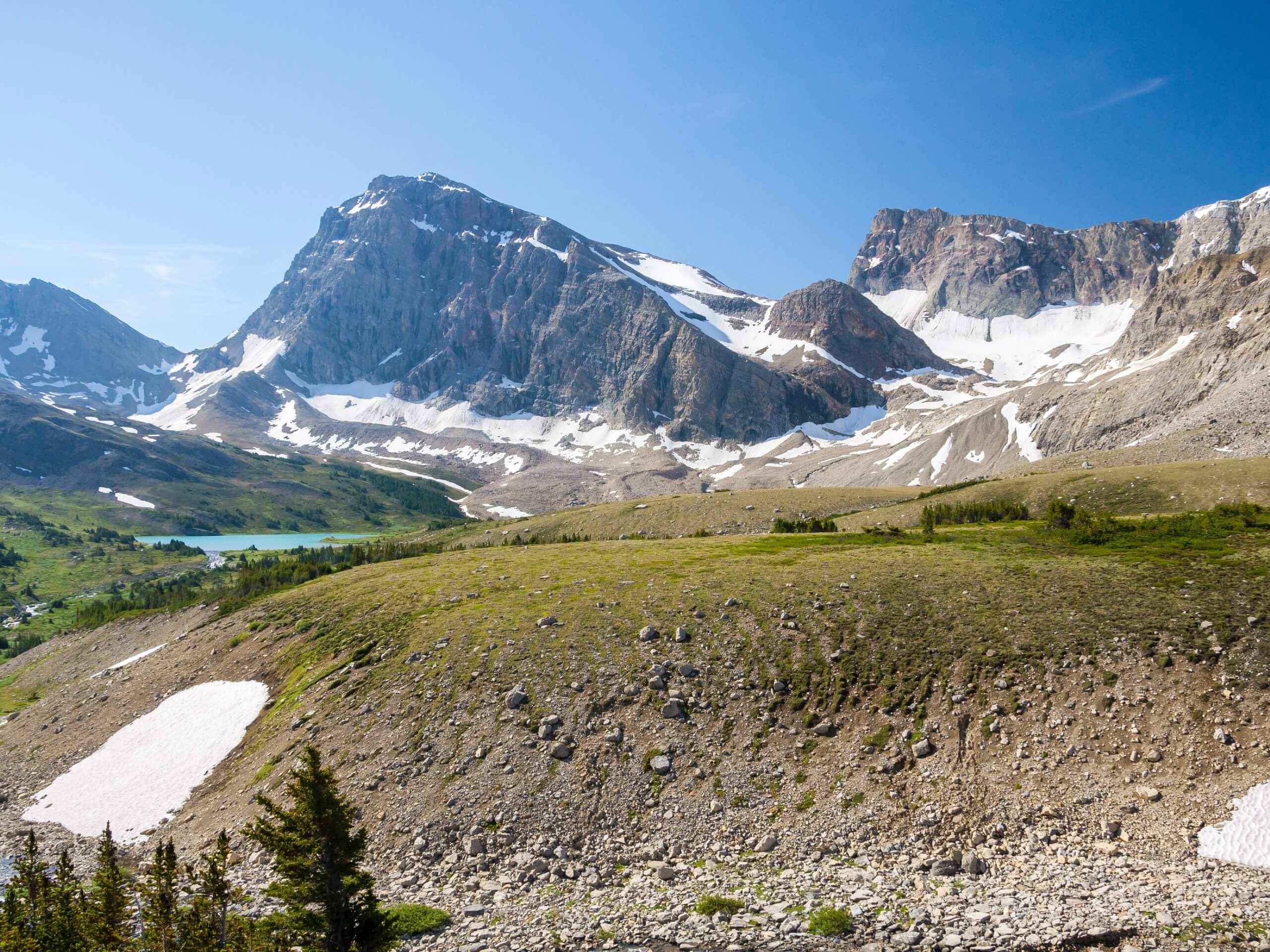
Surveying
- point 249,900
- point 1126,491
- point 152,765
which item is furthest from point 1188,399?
point 152,765

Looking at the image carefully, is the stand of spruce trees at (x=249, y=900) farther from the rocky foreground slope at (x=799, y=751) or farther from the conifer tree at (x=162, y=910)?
the rocky foreground slope at (x=799, y=751)

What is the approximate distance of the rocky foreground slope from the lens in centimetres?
2138

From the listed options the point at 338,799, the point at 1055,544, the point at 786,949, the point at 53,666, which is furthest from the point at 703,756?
the point at 53,666

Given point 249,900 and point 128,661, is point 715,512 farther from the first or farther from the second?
point 249,900

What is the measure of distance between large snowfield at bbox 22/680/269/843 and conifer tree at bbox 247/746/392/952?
20487 mm

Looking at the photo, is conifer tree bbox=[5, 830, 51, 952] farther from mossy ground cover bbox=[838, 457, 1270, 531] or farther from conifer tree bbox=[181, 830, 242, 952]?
mossy ground cover bbox=[838, 457, 1270, 531]

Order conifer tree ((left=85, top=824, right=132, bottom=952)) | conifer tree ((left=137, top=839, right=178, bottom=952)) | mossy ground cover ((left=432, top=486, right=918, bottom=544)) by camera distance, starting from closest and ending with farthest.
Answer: conifer tree ((left=137, top=839, right=178, bottom=952)) → conifer tree ((left=85, top=824, right=132, bottom=952)) → mossy ground cover ((left=432, top=486, right=918, bottom=544))

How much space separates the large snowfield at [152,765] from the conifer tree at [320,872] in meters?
20.5

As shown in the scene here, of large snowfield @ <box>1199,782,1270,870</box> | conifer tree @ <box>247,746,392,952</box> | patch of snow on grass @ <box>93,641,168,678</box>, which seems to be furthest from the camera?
patch of snow on grass @ <box>93,641,168,678</box>

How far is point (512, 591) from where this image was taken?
46.9m

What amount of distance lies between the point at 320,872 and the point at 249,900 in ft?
31.1

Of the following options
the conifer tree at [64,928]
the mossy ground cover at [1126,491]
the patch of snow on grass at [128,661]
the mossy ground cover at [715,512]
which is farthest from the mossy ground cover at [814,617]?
the mossy ground cover at [715,512]

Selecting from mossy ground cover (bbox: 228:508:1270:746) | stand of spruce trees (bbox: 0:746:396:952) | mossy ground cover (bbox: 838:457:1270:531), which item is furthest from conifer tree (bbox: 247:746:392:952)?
mossy ground cover (bbox: 838:457:1270:531)

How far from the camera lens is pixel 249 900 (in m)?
25.3
